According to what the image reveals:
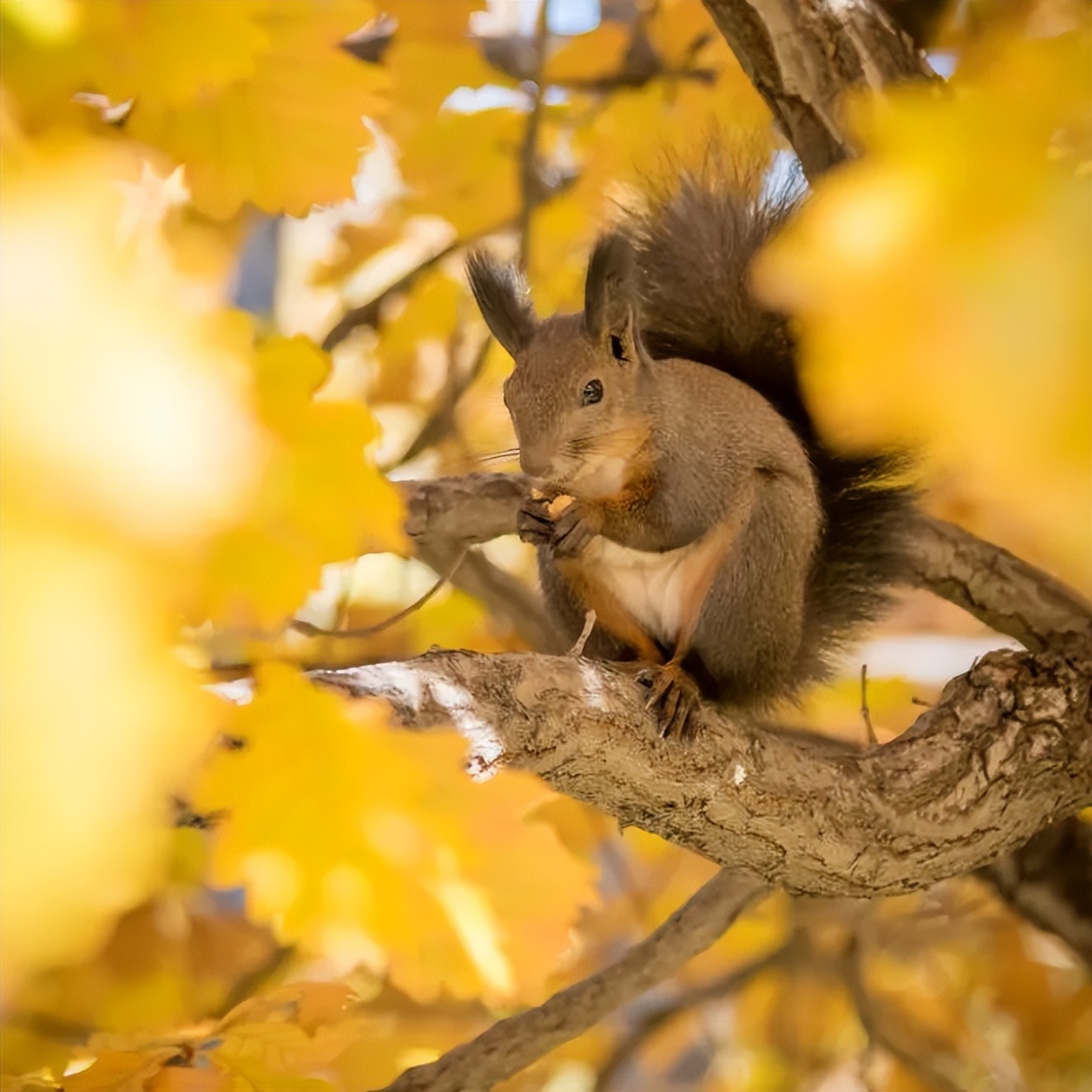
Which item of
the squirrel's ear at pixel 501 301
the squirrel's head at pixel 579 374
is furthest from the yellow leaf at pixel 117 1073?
the squirrel's ear at pixel 501 301

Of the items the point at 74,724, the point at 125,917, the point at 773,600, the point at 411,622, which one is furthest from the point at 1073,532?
the point at 411,622

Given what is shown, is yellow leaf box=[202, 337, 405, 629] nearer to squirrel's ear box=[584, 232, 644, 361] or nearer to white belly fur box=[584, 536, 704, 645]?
squirrel's ear box=[584, 232, 644, 361]

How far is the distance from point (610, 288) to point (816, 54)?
274 millimetres

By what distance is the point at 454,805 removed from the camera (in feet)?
2.32

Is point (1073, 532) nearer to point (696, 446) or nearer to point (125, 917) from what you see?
point (696, 446)

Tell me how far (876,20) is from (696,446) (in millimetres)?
429

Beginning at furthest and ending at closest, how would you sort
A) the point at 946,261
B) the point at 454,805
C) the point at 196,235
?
the point at 196,235
the point at 454,805
the point at 946,261

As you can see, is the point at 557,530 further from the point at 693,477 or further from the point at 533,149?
the point at 533,149

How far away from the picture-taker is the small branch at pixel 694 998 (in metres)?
1.70

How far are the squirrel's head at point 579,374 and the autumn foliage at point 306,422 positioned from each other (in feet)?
0.46

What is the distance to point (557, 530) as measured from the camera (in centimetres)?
122

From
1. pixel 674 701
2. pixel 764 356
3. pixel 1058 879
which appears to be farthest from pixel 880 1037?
pixel 764 356

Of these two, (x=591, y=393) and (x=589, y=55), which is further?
(x=589, y=55)

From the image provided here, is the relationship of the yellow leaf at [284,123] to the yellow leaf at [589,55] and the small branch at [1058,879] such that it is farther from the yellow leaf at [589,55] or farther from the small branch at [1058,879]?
the small branch at [1058,879]
